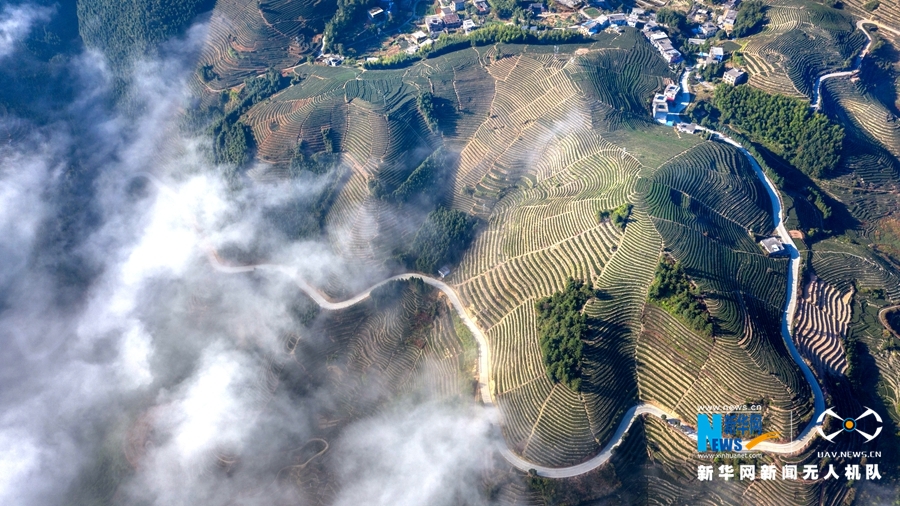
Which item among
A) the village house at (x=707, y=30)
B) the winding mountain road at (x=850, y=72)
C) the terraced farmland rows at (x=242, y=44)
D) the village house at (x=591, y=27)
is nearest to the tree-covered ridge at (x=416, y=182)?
the terraced farmland rows at (x=242, y=44)

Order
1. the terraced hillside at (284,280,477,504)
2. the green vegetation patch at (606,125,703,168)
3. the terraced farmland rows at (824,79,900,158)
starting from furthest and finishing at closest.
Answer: the terraced farmland rows at (824,79,900,158) < the green vegetation patch at (606,125,703,168) < the terraced hillside at (284,280,477,504)

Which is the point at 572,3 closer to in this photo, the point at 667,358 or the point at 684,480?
the point at 667,358

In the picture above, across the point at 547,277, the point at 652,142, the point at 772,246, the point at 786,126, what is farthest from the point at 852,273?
the point at 547,277

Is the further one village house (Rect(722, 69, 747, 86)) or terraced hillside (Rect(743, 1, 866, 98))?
village house (Rect(722, 69, 747, 86))

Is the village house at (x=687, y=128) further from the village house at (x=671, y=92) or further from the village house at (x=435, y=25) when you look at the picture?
the village house at (x=435, y=25)

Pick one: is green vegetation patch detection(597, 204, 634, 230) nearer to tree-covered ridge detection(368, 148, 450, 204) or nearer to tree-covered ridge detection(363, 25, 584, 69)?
tree-covered ridge detection(368, 148, 450, 204)

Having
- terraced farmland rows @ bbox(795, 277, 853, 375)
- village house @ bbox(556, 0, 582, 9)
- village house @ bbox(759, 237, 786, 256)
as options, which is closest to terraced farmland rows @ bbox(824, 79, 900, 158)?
village house @ bbox(759, 237, 786, 256)

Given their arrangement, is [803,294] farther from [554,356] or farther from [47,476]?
[47,476]

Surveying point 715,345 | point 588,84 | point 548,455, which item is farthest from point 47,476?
point 588,84
